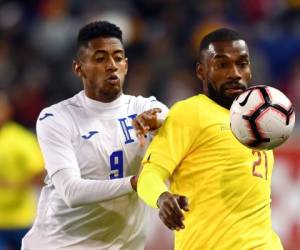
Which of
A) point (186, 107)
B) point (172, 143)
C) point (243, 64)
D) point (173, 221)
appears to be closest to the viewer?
point (173, 221)

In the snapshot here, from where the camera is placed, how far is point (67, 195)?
524 cm

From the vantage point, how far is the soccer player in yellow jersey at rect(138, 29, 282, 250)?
4.82 metres

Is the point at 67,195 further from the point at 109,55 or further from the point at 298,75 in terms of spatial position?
the point at 298,75

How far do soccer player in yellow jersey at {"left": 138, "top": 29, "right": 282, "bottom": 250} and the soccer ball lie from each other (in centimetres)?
18

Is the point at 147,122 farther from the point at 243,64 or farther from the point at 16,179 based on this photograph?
the point at 16,179

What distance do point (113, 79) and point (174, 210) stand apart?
1.41 meters


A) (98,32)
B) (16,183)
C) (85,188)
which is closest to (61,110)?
(98,32)

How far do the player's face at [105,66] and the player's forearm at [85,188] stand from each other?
1.86ft

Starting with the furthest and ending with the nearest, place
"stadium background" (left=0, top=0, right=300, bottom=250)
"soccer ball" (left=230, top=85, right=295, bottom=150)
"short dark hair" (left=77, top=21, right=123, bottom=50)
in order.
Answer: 1. "stadium background" (left=0, top=0, right=300, bottom=250)
2. "short dark hair" (left=77, top=21, right=123, bottom=50)
3. "soccer ball" (left=230, top=85, right=295, bottom=150)

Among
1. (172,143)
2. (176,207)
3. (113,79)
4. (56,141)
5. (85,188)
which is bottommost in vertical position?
(85,188)

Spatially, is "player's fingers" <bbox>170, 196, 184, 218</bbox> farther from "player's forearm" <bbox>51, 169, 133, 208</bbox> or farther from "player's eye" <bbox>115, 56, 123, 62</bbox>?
"player's eye" <bbox>115, 56, 123, 62</bbox>

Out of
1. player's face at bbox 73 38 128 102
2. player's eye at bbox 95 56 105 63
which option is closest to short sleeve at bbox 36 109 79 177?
player's face at bbox 73 38 128 102

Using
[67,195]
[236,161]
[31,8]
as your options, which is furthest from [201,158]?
[31,8]

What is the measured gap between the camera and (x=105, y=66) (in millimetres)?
5523
